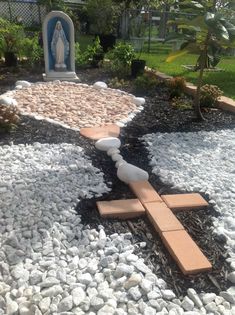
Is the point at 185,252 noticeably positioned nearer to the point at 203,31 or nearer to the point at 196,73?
the point at 203,31

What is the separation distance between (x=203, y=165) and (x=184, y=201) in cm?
79

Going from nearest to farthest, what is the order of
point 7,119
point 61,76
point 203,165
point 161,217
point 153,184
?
point 161,217 → point 153,184 → point 203,165 → point 7,119 → point 61,76

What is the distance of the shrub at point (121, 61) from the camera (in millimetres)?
7477

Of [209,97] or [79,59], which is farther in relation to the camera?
[79,59]

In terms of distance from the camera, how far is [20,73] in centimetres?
A: 744

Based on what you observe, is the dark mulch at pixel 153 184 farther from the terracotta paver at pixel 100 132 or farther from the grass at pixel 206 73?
the grass at pixel 206 73

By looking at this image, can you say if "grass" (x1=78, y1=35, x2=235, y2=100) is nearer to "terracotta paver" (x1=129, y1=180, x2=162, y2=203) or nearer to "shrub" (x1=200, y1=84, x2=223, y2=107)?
"shrub" (x1=200, y1=84, x2=223, y2=107)

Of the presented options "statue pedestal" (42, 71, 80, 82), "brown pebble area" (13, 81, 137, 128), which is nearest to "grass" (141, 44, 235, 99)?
"brown pebble area" (13, 81, 137, 128)

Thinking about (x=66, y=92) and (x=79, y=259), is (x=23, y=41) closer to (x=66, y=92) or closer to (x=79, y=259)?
(x=66, y=92)

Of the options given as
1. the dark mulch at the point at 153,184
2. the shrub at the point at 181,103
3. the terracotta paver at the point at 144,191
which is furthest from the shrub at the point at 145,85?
the terracotta paver at the point at 144,191

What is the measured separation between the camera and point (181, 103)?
5520mm

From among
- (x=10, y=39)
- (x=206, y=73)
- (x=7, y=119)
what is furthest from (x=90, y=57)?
(x=7, y=119)

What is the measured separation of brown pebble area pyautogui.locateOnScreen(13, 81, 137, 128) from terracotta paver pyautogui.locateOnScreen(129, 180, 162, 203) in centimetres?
167

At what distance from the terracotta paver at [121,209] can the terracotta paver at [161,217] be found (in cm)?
7
